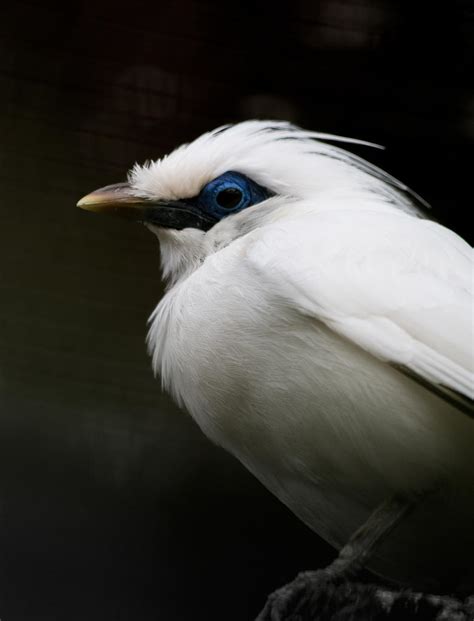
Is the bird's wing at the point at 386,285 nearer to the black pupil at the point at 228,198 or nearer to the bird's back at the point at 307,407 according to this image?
the bird's back at the point at 307,407

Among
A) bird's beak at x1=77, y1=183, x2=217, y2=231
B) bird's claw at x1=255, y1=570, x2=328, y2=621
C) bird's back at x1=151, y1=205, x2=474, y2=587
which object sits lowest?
bird's claw at x1=255, y1=570, x2=328, y2=621

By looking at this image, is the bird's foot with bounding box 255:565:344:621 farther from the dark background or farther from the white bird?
the dark background

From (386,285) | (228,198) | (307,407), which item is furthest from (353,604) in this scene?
(228,198)

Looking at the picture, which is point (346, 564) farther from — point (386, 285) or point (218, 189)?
point (218, 189)

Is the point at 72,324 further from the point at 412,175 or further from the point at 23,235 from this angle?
the point at 412,175

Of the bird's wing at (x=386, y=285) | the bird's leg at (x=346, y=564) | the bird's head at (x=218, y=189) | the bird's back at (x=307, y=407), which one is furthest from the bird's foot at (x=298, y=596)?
the bird's head at (x=218, y=189)

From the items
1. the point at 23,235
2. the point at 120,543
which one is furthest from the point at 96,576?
the point at 23,235

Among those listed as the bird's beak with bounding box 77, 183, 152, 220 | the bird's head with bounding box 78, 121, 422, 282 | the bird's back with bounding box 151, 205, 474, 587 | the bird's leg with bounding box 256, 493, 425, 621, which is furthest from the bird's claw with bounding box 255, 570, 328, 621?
the bird's beak with bounding box 77, 183, 152, 220

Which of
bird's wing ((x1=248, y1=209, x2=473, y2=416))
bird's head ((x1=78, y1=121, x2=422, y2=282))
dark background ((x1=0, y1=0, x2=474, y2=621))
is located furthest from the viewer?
dark background ((x1=0, y1=0, x2=474, y2=621))

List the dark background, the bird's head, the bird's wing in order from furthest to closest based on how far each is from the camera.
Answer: the dark background → the bird's head → the bird's wing
